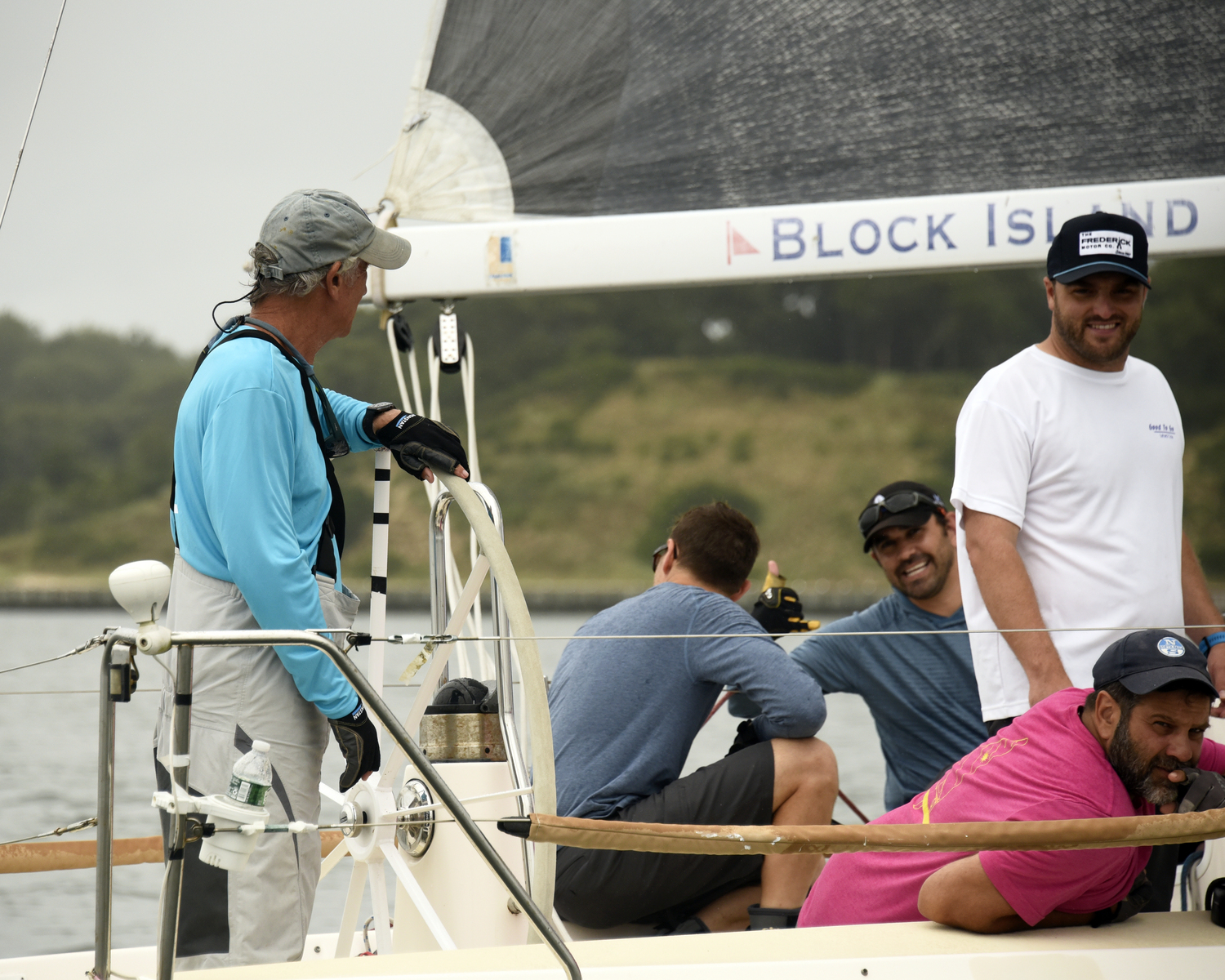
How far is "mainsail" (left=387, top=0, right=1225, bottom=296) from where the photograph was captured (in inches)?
99.0

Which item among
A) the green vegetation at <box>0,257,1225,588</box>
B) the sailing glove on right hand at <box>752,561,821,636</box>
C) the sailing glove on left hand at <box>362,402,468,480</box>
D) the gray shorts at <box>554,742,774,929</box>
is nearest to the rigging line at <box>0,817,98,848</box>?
the sailing glove on left hand at <box>362,402,468,480</box>

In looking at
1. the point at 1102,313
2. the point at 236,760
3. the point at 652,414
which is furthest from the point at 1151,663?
the point at 652,414

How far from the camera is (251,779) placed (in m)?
1.50

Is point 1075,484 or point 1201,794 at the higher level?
point 1075,484

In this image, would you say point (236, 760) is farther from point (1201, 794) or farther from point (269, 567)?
point (1201, 794)

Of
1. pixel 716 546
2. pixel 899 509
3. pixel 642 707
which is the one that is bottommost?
pixel 642 707

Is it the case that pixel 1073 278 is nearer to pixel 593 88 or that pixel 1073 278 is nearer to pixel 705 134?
pixel 705 134

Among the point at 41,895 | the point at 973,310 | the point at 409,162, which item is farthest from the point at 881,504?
the point at 973,310

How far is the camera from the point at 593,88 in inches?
108

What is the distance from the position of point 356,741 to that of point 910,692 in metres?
1.30

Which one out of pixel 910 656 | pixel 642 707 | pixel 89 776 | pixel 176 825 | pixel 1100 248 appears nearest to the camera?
pixel 176 825

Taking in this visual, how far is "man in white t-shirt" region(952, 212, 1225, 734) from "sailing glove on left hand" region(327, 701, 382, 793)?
0.95 meters

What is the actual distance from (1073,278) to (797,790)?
927mm

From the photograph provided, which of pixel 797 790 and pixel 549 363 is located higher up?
pixel 549 363
